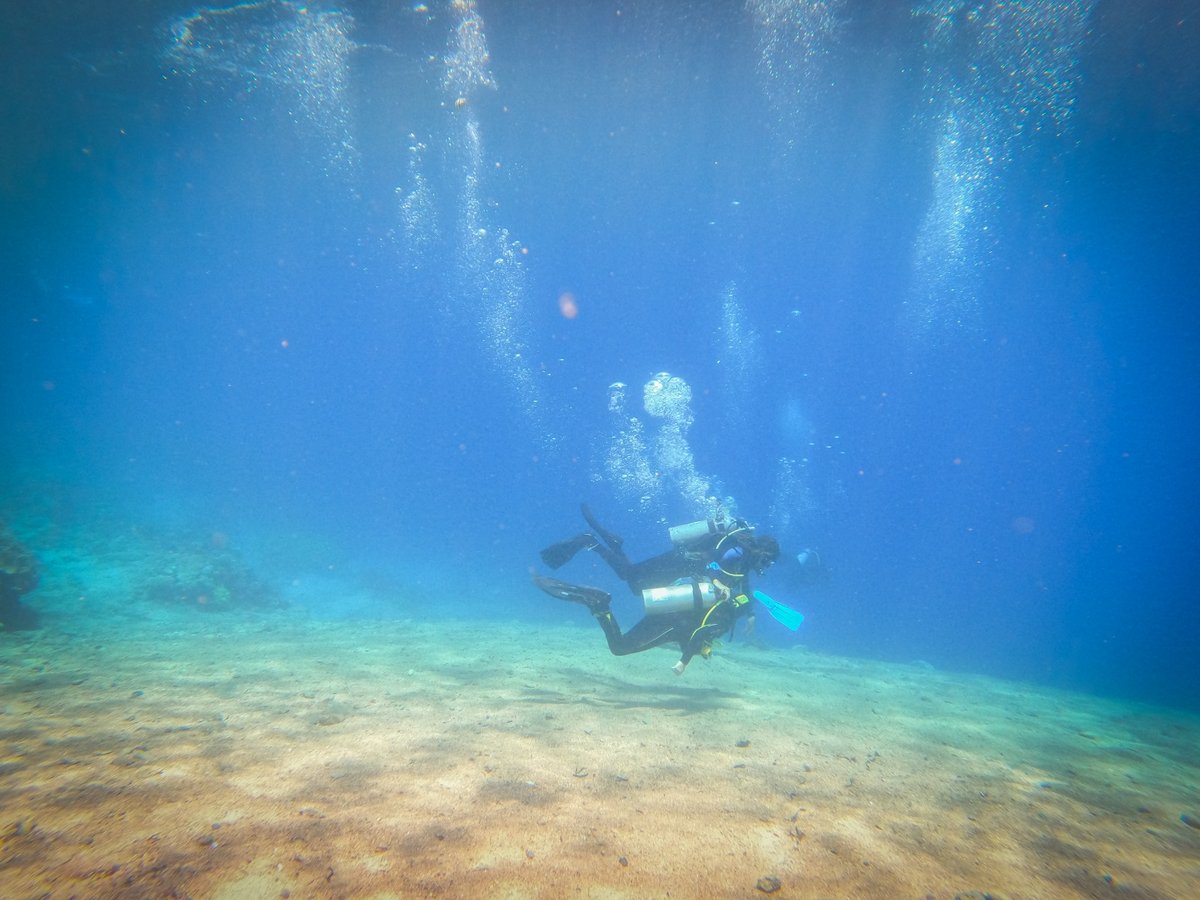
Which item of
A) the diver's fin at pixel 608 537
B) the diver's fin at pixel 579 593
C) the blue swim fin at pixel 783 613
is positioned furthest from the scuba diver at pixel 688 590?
the diver's fin at pixel 608 537

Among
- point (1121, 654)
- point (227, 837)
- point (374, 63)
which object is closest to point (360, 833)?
point (227, 837)

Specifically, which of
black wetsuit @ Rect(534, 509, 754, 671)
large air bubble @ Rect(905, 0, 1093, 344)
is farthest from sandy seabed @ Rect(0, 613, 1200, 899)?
large air bubble @ Rect(905, 0, 1093, 344)

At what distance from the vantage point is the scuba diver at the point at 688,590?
6.82 m

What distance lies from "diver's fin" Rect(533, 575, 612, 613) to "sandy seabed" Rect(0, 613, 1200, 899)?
4.08 ft

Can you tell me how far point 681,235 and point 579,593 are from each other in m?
29.1

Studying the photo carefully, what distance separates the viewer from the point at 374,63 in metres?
15.3

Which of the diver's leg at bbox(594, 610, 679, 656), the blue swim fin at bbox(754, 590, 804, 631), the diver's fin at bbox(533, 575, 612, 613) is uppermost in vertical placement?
the blue swim fin at bbox(754, 590, 804, 631)

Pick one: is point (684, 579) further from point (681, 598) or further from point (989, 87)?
point (989, 87)

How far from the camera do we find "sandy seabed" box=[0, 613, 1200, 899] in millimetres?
2270

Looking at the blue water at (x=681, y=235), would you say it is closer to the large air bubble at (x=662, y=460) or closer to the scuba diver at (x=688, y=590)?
the large air bubble at (x=662, y=460)

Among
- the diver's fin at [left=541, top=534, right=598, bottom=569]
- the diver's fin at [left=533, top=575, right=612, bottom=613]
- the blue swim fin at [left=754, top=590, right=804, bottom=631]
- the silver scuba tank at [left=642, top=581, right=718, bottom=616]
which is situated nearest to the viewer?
the blue swim fin at [left=754, top=590, right=804, bottom=631]

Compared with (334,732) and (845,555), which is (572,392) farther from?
(334,732)

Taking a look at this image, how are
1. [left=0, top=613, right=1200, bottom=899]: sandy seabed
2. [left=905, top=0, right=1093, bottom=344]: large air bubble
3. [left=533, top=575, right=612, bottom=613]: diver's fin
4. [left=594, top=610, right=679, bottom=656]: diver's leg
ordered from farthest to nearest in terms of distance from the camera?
[left=905, top=0, right=1093, bottom=344]: large air bubble < [left=533, top=575, right=612, bottom=613]: diver's fin < [left=594, top=610, right=679, bottom=656]: diver's leg < [left=0, top=613, right=1200, bottom=899]: sandy seabed

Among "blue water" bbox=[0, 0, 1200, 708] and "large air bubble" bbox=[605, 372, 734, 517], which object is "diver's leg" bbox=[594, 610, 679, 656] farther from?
"blue water" bbox=[0, 0, 1200, 708]
